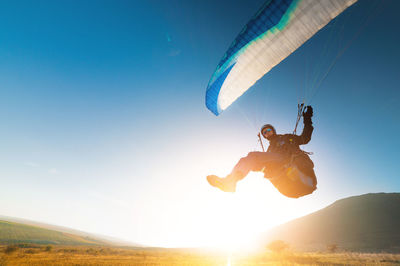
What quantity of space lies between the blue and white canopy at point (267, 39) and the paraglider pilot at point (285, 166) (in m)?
2.26

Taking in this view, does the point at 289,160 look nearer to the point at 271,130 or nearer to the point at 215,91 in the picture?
the point at 271,130

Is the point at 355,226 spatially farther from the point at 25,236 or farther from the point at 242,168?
the point at 25,236

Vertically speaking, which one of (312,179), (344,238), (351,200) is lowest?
(312,179)

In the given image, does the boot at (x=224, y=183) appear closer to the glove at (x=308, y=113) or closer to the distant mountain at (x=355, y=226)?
the glove at (x=308, y=113)

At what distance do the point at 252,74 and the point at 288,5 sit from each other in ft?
7.35

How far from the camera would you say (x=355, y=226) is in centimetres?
7588

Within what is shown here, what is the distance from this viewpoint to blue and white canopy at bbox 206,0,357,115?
4863mm

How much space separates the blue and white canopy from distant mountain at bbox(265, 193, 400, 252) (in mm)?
71711

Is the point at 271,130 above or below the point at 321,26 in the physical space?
below

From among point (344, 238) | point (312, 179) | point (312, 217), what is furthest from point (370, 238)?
point (312, 179)

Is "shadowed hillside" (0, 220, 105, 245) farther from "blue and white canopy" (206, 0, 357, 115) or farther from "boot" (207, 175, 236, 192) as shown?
"boot" (207, 175, 236, 192)

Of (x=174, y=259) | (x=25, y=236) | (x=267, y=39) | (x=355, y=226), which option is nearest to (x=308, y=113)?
(x=267, y=39)

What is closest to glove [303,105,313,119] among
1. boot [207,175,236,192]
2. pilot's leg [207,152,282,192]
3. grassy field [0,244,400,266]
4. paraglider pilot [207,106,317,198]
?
paraglider pilot [207,106,317,198]

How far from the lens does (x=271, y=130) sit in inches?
213
